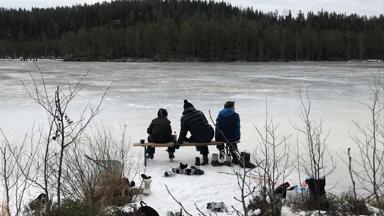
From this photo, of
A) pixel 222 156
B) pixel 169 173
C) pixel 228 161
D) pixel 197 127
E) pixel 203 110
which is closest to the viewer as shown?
pixel 169 173

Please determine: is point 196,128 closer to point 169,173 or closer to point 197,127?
point 197,127

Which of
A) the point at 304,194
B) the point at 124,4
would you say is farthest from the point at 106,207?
the point at 124,4

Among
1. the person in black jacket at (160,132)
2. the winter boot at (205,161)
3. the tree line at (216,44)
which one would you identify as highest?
the tree line at (216,44)

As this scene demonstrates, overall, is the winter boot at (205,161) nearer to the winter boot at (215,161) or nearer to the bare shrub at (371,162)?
the winter boot at (215,161)

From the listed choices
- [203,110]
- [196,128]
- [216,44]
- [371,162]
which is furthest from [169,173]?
[216,44]

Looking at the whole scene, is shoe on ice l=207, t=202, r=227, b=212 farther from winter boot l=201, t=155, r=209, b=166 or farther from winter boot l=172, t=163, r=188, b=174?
winter boot l=201, t=155, r=209, b=166

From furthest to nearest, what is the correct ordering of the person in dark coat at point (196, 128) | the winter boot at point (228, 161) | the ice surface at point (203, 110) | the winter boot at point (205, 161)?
1. the person in dark coat at point (196, 128)
2. the winter boot at point (205, 161)
3. the winter boot at point (228, 161)
4. the ice surface at point (203, 110)

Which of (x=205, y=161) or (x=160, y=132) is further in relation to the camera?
(x=160, y=132)

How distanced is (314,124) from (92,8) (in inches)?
7297

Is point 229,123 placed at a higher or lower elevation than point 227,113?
lower

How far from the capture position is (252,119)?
13.4m

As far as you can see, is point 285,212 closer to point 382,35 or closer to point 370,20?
point 382,35

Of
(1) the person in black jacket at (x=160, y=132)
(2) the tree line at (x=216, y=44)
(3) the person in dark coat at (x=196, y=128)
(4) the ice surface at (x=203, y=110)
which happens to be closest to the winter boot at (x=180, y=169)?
(4) the ice surface at (x=203, y=110)

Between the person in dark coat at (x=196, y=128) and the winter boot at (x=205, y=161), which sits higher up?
the person in dark coat at (x=196, y=128)
